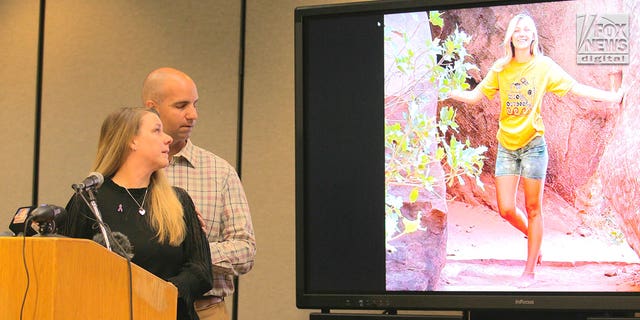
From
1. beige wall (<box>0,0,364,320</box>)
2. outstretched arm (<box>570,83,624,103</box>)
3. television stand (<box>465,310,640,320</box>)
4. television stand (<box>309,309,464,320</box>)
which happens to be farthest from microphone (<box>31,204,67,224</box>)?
beige wall (<box>0,0,364,320</box>)

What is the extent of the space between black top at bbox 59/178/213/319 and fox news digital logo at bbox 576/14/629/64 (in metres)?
1.64

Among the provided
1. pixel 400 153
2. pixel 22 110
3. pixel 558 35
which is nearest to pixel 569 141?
pixel 558 35

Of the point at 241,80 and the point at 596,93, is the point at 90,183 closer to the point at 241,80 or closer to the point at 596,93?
the point at 596,93

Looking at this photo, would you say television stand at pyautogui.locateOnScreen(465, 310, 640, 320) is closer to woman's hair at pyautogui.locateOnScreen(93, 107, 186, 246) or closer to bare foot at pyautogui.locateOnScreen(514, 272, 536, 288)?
bare foot at pyautogui.locateOnScreen(514, 272, 536, 288)

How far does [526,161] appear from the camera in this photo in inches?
132

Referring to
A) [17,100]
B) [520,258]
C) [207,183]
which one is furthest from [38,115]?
[520,258]

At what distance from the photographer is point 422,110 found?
11.4ft

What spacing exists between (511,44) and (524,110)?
266 mm

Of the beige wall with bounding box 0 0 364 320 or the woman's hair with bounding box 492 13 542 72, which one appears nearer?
the woman's hair with bounding box 492 13 542 72

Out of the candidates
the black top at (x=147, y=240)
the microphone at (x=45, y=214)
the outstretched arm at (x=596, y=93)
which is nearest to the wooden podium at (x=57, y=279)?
the microphone at (x=45, y=214)

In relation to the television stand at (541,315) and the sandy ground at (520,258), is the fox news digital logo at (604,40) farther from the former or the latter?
the television stand at (541,315)

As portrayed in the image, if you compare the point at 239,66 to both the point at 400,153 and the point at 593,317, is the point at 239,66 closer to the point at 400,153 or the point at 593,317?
the point at 400,153

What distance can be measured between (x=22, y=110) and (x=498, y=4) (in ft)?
8.76

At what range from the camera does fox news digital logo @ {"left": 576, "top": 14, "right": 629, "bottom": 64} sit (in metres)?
3.34
